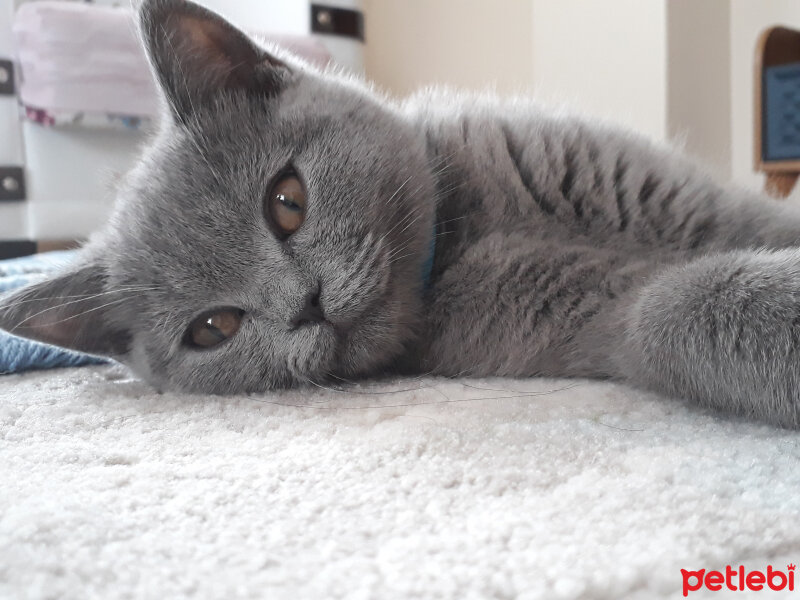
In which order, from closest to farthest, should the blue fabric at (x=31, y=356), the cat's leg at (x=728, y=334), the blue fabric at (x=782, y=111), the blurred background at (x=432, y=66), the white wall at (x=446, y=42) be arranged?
1. the cat's leg at (x=728, y=334)
2. the blue fabric at (x=31, y=356)
3. the blurred background at (x=432, y=66)
4. the blue fabric at (x=782, y=111)
5. the white wall at (x=446, y=42)

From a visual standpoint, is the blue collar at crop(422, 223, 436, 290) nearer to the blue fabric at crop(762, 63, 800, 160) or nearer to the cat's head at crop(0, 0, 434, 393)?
the cat's head at crop(0, 0, 434, 393)

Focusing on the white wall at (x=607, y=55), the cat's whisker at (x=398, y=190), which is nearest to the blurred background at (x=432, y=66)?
the white wall at (x=607, y=55)

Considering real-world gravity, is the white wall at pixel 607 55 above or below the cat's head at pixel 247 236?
above

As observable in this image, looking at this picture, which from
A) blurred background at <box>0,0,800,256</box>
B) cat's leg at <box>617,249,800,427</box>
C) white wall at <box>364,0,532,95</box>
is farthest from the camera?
white wall at <box>364,0,532,95</box>

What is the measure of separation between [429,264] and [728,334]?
0.40m

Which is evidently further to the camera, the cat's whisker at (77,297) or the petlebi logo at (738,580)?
the cat's whisker at (77,297)

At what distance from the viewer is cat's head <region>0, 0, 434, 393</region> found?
88cm

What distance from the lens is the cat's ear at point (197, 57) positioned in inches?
38.4

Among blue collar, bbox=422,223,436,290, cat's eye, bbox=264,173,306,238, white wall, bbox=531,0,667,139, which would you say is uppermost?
white wall, bbox=531,0,667,139

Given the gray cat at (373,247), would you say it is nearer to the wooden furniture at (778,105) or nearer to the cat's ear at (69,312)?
the cat's ear at (69,312)

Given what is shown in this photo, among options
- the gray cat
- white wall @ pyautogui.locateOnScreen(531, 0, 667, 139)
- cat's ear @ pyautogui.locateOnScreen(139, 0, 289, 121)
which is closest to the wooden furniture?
white wall @ pyautogui.locateOnScreen(531, 0, 667, 139)

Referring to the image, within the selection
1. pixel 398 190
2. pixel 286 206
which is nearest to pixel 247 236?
pixel 286 206

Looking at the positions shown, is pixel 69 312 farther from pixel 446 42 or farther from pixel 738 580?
pixel 446 42

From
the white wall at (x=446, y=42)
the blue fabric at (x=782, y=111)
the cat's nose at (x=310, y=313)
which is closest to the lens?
the cat's nose at (x=310, y=313)
